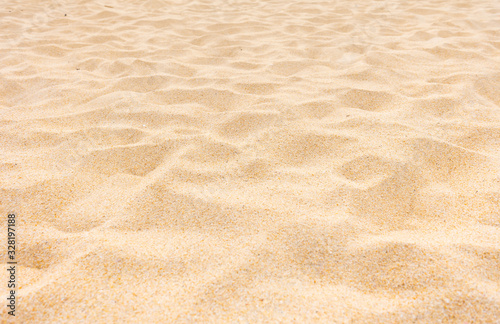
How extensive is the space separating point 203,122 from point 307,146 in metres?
0.52

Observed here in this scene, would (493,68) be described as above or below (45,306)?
above

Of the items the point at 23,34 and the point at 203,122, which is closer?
the point at 203,122

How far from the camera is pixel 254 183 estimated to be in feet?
3.77

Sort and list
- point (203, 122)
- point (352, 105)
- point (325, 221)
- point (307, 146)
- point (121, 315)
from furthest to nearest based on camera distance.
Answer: point (352, 105)
point (203, 122)
point (307, 146)
point (325, 221)
point (121, 315)

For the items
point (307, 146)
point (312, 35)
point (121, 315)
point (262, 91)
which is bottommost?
point (121, 315)

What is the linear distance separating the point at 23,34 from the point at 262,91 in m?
2.38

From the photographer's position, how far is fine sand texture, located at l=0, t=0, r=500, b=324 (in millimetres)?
761

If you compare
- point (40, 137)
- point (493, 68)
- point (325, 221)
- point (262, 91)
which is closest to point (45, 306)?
point (325, 221)

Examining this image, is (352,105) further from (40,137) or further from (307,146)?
(40,137)

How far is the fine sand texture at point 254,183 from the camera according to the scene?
30.0 inches

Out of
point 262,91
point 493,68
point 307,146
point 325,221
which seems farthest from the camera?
point 493,68

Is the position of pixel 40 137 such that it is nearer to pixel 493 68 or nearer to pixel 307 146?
pixel 307 146

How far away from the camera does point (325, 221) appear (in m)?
0.96

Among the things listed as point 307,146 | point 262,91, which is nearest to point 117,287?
point 307,146
